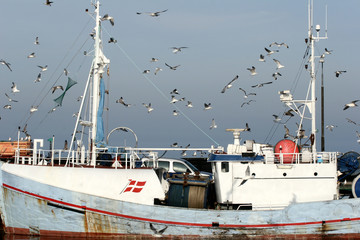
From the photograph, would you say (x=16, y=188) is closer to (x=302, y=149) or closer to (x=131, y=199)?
(x=131, y=199)

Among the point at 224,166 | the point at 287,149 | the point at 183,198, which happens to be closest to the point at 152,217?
the point at 183,198

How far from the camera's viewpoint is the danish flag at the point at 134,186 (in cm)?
2095

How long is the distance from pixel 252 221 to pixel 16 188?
9.48m

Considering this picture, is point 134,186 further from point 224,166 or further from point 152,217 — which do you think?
point 224,166

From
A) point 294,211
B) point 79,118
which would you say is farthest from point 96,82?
point 294,211

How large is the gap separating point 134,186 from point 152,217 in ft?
4.85

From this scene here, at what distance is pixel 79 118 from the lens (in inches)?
859

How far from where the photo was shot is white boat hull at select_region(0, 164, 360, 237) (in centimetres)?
2006

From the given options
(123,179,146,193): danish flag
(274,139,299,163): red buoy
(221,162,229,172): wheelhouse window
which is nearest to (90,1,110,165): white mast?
(123,179,146,193): danish flag

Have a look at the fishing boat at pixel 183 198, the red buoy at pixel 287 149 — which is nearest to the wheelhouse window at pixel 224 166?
the fishing boat at pixel 183 198

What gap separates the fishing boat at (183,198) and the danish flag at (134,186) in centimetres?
4

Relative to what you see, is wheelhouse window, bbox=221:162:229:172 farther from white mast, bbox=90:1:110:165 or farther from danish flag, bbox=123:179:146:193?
white mast, bbox=90:1:110:165

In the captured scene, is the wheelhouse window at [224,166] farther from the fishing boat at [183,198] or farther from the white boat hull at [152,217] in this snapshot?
the white boat hull at [152,217]

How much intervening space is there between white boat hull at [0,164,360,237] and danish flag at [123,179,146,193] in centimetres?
71
